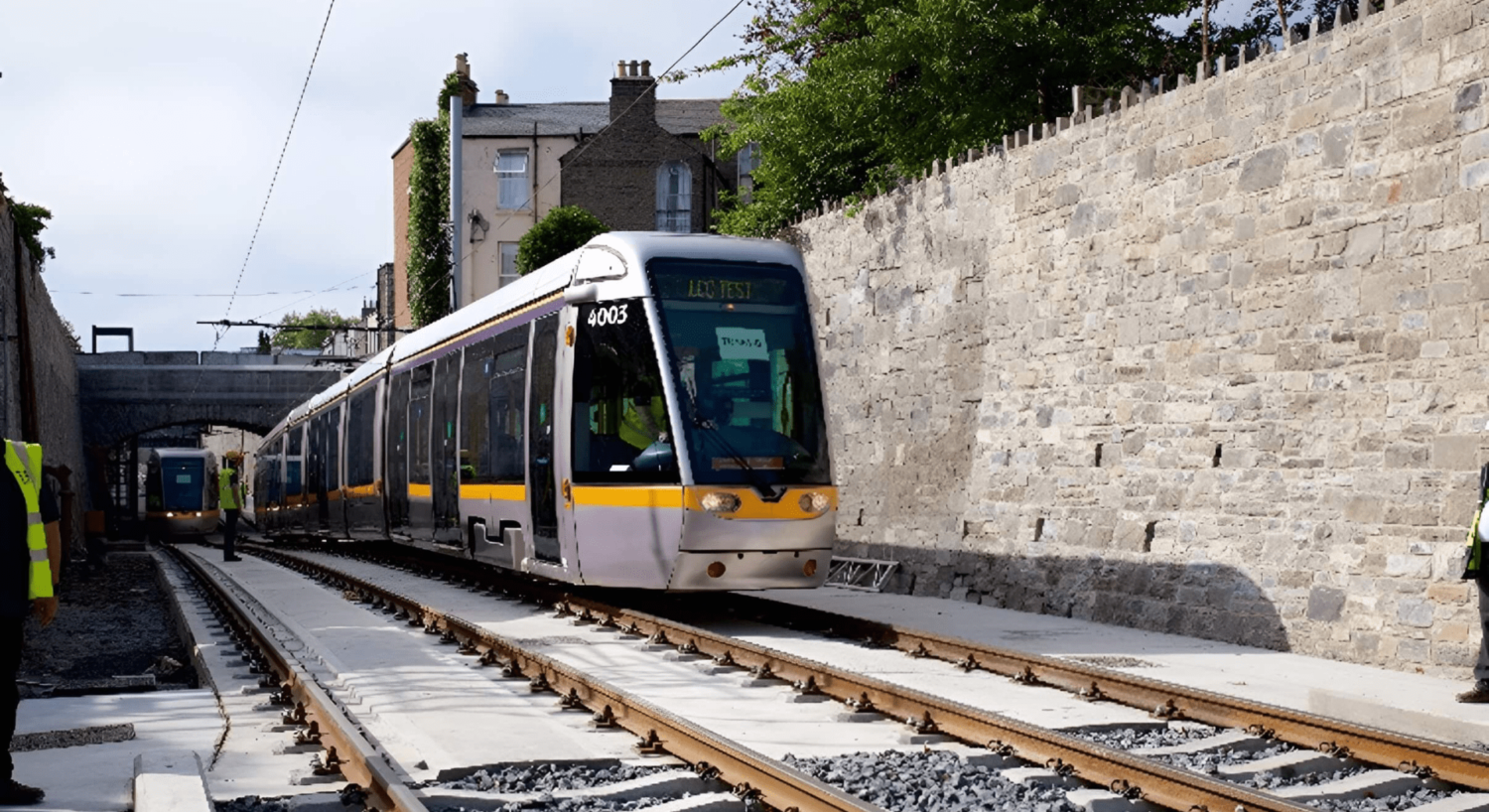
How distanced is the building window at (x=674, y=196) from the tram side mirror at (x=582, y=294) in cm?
3554

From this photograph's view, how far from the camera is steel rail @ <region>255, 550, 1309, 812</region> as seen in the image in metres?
5.48

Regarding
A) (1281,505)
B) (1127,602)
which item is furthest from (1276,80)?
(1127,602)

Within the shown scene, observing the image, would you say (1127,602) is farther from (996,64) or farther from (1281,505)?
(996,64)

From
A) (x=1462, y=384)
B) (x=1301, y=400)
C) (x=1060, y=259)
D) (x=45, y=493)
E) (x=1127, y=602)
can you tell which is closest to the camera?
(x=45, y=493)

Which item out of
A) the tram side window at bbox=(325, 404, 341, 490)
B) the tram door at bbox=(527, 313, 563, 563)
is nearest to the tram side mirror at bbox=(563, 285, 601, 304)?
the tram door at bbox=(527, 313, 563, 563)

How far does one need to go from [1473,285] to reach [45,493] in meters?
8.46

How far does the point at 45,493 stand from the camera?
20.7 feet

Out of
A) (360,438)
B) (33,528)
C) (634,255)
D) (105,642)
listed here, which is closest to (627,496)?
(634,255)

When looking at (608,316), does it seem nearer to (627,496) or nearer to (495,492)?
A: (627,496)

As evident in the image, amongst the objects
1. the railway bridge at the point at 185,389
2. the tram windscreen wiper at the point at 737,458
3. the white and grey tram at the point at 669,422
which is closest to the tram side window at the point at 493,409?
the white and grey tram at the point at 669,422

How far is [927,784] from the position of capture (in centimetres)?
600

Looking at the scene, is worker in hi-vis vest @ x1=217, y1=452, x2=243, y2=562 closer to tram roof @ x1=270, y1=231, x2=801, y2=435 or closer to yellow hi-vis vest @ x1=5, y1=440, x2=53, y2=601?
tram roof @ x1=270, y1=231, x2=801, y2=435

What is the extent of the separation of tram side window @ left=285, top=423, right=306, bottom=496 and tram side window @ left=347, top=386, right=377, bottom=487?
6.11m

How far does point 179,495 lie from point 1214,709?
4590cm
